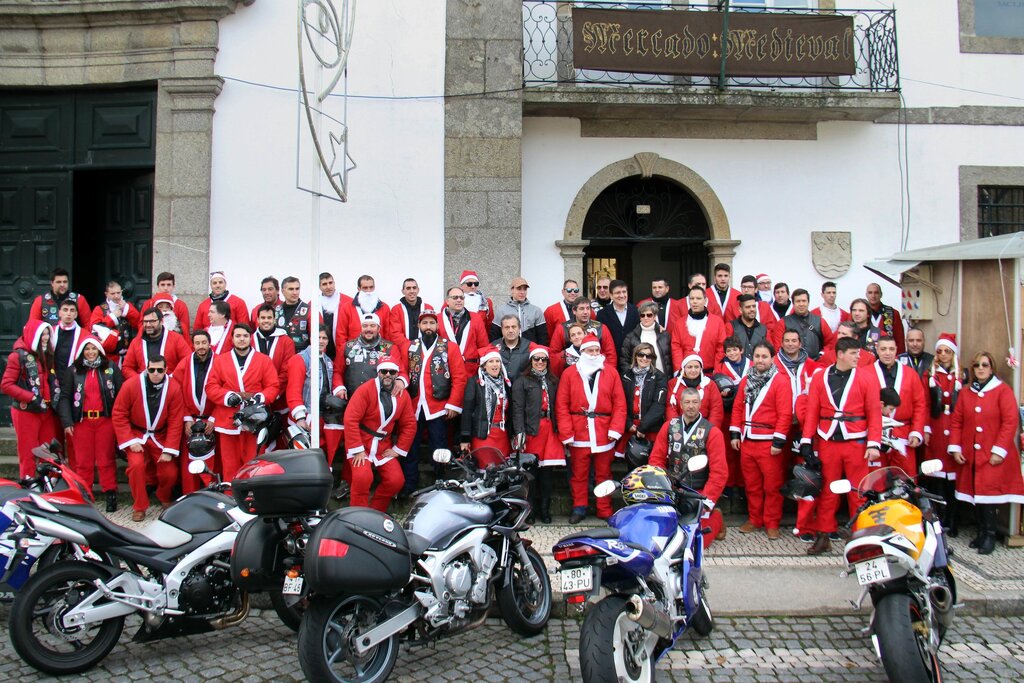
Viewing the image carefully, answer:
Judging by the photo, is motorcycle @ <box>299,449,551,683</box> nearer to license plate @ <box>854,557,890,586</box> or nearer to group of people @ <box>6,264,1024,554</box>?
group of people @ <box>6,264,1024,554</box>

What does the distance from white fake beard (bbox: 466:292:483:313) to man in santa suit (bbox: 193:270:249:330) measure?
7.67 ft

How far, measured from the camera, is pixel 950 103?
34.9ft

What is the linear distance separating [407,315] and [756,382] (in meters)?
3.48

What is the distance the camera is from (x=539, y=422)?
23.7 ft

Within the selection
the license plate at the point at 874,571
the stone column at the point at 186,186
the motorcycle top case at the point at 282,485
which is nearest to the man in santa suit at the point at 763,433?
the license plate at the point at 874,571

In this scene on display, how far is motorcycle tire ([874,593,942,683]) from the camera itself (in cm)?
393

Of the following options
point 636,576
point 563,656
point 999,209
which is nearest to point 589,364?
point 563,656

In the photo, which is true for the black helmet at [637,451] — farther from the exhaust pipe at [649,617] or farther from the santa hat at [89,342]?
the santa hat at [89,342]

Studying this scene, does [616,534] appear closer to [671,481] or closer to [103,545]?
[671,481]

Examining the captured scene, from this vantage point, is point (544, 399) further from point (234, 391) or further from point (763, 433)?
point (234, 391)

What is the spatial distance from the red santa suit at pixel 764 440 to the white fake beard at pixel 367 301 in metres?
3.82

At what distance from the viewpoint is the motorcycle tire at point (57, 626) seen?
4.30 metres

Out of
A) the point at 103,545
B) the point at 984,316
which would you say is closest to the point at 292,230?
the point at 103,545

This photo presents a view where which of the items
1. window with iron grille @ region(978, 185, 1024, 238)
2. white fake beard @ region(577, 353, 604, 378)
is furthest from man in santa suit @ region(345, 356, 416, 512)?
window with iron grille @ region(978, 185, 1024, 238)
